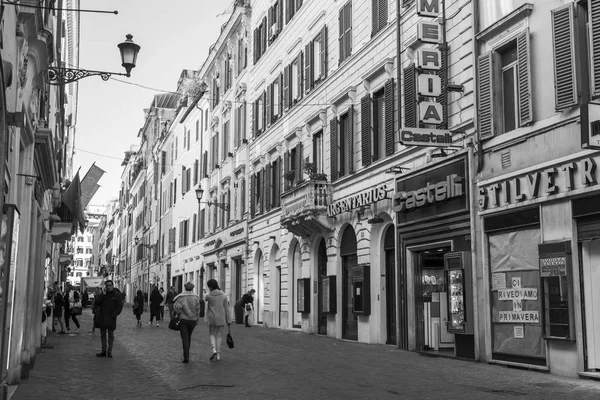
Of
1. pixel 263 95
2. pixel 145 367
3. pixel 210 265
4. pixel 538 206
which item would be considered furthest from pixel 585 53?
Answer: pixel 210 265

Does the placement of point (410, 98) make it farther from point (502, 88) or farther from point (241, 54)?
point (241, 54)

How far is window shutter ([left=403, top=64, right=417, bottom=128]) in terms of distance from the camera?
19.5 m

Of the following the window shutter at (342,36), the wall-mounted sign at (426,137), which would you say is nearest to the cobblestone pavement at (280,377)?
the wall-mounted sign at (426,137)

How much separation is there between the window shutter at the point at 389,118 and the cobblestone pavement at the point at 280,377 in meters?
5.56

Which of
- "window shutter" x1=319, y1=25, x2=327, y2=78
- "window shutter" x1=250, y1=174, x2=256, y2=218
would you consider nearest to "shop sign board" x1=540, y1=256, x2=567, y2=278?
"window shutter" x1=319, y1=25, x2=327, y2=78

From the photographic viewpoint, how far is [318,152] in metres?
27.6

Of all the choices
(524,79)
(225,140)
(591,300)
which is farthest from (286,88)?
(591,300)

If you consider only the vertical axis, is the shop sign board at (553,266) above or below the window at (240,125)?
below

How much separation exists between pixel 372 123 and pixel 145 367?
10.7 meters

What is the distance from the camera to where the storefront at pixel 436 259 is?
Result: 54.9 ft

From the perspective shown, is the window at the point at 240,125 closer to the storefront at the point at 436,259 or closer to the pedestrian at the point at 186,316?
the storefront at the point at 436,259

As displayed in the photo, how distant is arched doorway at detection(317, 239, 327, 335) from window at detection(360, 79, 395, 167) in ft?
17.9

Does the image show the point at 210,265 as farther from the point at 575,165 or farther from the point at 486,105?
the point at 575,165

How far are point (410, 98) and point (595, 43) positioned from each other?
707 cm
